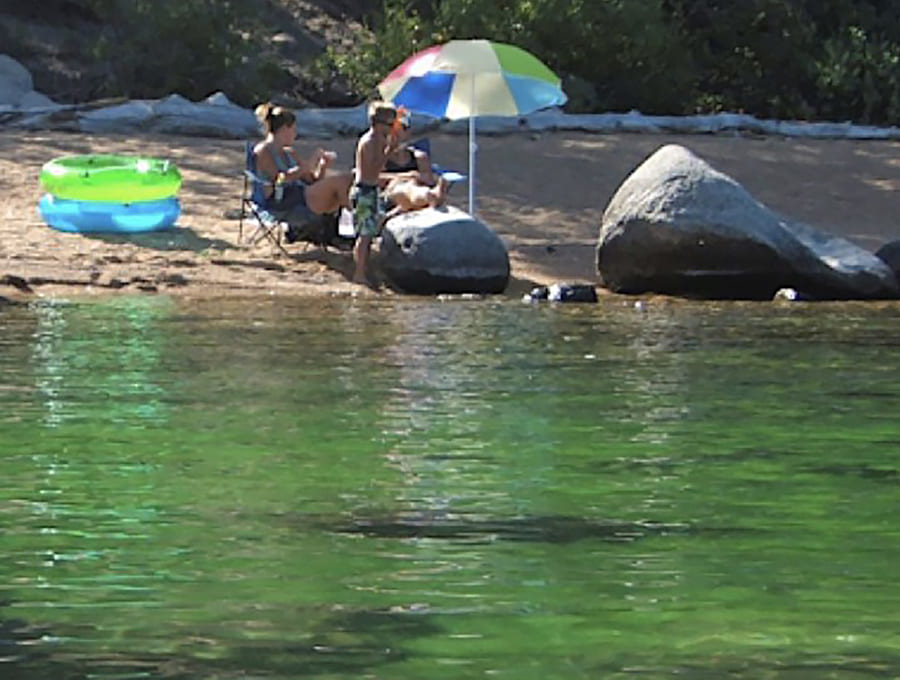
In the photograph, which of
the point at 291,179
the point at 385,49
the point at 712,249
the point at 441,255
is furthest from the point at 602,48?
the point at 441,255

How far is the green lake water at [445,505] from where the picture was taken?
477cm

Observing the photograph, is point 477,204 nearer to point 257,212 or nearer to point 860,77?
point 257,212

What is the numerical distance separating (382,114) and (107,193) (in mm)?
2309

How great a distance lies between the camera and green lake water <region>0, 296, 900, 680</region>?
477 centimetres

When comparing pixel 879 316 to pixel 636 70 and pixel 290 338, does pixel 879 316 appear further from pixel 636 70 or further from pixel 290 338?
pixel 636 70

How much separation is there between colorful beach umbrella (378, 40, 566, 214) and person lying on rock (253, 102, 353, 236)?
4.01 feet

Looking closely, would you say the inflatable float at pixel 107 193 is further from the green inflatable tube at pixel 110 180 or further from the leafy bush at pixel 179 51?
the leafy bush at pixel 179 51

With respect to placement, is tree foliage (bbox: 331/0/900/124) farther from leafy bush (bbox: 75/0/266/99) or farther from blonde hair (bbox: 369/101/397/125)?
blonde hair (bbox: 369/101/397/125)

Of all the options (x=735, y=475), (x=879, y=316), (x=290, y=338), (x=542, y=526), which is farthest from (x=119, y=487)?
(x=879, y=316)

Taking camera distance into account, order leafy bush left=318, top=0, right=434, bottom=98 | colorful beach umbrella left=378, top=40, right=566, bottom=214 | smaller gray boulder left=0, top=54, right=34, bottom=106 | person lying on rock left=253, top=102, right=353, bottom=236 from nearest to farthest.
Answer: person lying on rock left=253, top=102, right=353, bottom=236, colorful beach umbrella left=378, top=40, right=566, bottom=214, smaller gray boulder left=0, top=54, right=34, bottom=106, leafy bush left=318, top=0, right=434, bottom=98

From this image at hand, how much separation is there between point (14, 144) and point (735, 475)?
42.3 ft

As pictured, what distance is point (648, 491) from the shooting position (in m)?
6.95

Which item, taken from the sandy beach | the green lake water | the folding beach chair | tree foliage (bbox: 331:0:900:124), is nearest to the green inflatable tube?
the sandy beach

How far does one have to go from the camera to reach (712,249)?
1478cm
